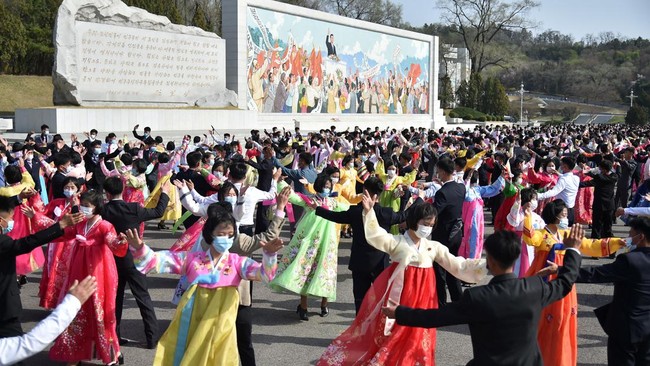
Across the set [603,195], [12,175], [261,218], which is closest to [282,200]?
[12,175]

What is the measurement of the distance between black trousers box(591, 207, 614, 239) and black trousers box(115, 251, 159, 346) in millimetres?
7537

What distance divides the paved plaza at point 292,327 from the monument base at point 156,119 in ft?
46.5

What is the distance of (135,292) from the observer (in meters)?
5.83

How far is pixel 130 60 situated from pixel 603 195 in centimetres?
1860

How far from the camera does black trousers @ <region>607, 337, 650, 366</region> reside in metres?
4.39

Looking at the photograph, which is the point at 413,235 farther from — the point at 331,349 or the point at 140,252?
the point at 140,252

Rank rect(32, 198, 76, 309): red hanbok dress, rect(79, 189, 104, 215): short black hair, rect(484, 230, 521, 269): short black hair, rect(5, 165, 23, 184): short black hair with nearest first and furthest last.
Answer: rect(484, 230, 521, 269): short black hair → rect(79, 189, 104, 215): short black hair → rect(32, 198, 76, 309): red hanbok dress → rect(5, 165, 23, 184): short black hair

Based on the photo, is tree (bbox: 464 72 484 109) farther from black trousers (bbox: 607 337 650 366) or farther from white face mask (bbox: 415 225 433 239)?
black trousers (bbox: 607 337 650 366)

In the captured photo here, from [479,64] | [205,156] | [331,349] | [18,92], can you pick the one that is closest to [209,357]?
[331,349]

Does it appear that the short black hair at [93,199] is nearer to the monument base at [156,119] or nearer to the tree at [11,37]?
the monument base at [156,119]

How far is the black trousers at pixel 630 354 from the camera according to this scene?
439 centimetres

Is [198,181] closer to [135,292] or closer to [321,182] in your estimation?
[321,182]

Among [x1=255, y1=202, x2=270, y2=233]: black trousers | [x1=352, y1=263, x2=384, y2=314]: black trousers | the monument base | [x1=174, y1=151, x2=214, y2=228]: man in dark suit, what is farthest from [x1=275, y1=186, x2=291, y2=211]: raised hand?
the monument base

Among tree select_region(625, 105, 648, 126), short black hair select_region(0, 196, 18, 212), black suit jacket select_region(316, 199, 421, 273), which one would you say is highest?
tree select_region(625, 105, 648, 126)
